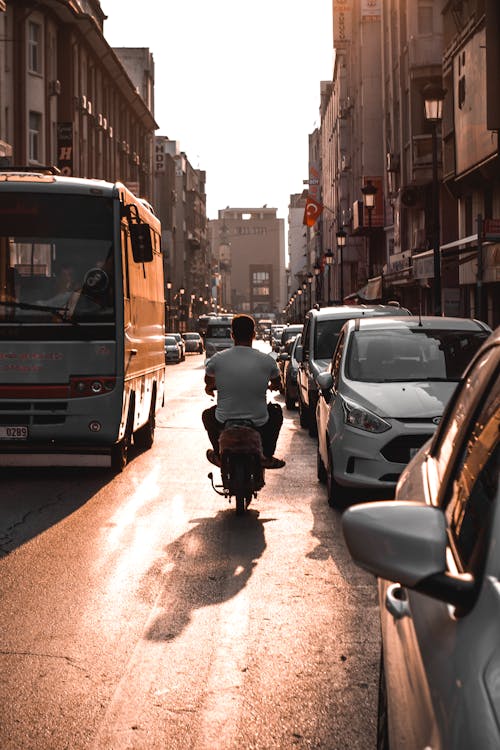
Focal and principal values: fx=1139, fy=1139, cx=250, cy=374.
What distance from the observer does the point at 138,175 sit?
278 ft

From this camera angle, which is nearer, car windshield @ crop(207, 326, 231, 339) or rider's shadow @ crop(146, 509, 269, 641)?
rider's shadow @ crop(146, 509, 269, 641)

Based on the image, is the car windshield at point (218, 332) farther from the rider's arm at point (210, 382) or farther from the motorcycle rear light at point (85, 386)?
the rider's arm at point (210, 382)

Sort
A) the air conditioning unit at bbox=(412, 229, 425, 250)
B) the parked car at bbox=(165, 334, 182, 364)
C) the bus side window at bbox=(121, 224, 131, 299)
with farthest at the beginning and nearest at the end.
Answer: the parked car at bbox=(165, 334, 182, 364) < the air conditioning unit at bbox=(412, 229, 425, 250) < the bus side window at bbox=(121, 224, 131, 299)

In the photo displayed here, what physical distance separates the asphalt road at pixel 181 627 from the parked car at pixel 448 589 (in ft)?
5.02

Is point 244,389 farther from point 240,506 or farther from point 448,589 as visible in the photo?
point 448,589

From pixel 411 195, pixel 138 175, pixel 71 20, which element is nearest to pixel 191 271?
pixel 138 175

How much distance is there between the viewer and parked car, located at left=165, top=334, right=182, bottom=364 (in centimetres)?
6016

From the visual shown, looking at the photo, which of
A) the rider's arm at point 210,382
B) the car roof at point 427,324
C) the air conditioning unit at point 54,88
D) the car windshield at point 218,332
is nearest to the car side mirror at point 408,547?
the rider's arm at point 210,382

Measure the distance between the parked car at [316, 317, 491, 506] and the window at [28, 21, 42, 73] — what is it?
130ft

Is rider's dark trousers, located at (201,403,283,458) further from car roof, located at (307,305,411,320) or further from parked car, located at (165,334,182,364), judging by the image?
parked car, located at (165,334,182,364)

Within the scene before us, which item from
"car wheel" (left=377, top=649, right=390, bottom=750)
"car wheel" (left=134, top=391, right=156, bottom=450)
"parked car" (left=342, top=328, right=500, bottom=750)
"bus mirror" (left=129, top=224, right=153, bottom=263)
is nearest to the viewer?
"parked car" (left=342, top=328, right=500, bottom=750)

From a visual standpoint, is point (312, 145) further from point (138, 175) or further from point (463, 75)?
point (463, 75)

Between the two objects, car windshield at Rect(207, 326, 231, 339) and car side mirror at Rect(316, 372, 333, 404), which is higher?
Answer: car windshield at Rect(207, 326, 231, 339)

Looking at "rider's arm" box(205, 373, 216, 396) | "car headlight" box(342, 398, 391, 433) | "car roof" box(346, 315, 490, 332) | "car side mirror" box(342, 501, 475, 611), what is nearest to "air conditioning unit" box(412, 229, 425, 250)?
"car roof" box(346, 315, 490, 332)
